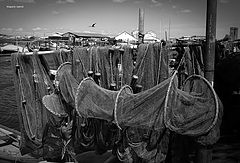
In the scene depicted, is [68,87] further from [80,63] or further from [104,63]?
[104,63]

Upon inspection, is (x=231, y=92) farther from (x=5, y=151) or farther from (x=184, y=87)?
(x=5, y=151)

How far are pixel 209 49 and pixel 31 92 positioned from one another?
482 centimetres

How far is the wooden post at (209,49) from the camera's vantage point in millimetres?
3955

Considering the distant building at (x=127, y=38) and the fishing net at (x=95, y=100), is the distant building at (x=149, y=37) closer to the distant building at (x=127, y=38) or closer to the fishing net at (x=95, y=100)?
the distant building at (x=127, y=38)

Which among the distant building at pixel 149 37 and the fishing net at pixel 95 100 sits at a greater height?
the distant building at pixel 149 37

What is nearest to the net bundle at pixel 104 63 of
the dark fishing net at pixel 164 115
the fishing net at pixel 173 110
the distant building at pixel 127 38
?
the distant building at pixel 127 38

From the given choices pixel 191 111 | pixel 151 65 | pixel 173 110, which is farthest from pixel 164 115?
pixel 151 65

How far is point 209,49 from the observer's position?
159 inches

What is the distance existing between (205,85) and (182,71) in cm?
96

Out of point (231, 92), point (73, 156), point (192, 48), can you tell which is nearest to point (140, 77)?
point (192, 48)

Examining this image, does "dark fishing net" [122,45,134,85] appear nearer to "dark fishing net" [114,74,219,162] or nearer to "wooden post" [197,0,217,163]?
"dark fishing net" [114,74,219,162]

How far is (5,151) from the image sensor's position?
794 centimetres

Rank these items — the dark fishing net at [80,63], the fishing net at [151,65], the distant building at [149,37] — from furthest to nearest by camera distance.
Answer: the distant building at [149,37]
the dark fishing net at [80,63]
the fishing net at [151,65]

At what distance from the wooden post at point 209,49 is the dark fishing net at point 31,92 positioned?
13.7 feet
